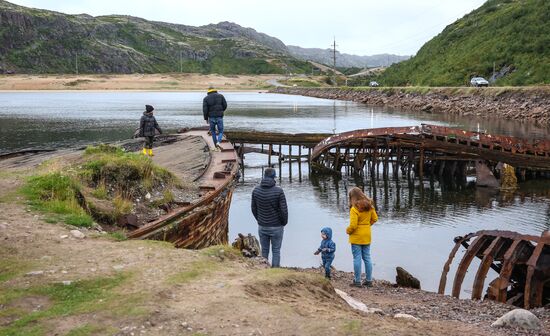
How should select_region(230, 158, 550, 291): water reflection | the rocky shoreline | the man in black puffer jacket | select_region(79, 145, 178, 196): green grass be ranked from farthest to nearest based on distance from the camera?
the rocky shoreline → the man in black puffer jacket → select_region(230, 158, 550, 291): water reflection → select_region(79, 145, 178, 196): green grass

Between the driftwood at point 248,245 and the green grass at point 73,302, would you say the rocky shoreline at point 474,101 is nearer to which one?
the driftwood at point 248,245

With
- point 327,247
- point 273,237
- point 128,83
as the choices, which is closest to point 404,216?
point 327,247

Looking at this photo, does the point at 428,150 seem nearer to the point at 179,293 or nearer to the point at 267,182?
the point at 267,182

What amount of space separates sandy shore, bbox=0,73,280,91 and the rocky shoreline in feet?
215

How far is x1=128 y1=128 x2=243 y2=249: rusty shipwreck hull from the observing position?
31.7 ft

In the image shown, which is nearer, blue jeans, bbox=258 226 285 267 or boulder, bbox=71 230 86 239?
boulder, bbox=71 230 86 239

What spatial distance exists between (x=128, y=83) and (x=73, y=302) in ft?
467

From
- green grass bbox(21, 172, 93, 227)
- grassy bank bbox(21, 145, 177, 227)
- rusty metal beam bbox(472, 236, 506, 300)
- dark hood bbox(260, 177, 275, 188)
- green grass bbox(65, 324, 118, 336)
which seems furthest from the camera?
rusty metal beam bbox(472, 236, 506, 300)

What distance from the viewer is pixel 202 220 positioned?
1154cm

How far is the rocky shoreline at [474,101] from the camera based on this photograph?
52.3m

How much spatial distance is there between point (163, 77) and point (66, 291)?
15791 centimetres

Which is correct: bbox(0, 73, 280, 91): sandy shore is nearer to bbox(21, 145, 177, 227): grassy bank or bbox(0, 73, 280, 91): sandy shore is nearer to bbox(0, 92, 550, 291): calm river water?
bbox(0, 92, 550, 291): calm river water

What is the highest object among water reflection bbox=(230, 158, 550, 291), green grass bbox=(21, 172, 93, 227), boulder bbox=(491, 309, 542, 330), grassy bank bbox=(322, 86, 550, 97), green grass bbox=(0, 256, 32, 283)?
grassy bank bbox=(322, 86, 550, 97)

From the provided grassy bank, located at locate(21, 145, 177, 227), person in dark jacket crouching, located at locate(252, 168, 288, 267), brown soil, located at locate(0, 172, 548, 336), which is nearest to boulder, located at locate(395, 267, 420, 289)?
brown soil, located at locate(0, 172, 548, 336)
